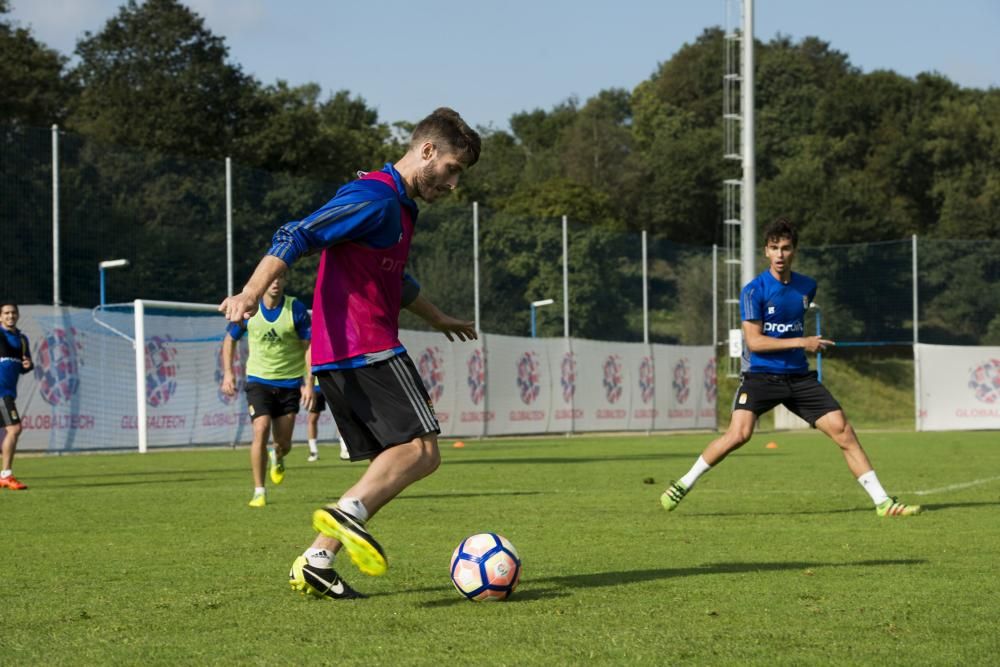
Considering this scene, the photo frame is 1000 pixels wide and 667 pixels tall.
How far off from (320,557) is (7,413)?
31.8ft

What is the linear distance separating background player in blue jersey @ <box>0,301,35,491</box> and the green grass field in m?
0.68

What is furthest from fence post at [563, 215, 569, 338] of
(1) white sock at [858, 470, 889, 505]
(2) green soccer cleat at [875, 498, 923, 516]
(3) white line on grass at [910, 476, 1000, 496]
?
(2) green soccer cleat at [875, 498, 923, 516]

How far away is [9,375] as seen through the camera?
14.9m

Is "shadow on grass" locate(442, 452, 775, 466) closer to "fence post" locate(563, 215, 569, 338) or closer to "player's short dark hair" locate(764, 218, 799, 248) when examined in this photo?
"player's short dark hair" locate(764, 218, 799, 248)

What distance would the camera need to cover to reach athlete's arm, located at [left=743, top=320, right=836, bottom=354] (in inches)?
395

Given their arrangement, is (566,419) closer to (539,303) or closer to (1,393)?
(539,303)

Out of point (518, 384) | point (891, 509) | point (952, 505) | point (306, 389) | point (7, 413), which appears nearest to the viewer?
point (891, 509)

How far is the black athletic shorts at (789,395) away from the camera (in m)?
10.6

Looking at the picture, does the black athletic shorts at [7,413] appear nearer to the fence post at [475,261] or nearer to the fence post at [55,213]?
the fence post at [55,213]

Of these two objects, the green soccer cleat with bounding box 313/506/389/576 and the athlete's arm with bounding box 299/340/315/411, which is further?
the athlete's arm with bounding box 299/340/315/411

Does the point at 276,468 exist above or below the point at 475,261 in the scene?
below

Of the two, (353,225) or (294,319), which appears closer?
(353,225)

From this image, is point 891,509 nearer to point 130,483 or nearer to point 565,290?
point 130,483

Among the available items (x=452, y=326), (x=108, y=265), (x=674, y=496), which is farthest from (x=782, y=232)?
(x=108, y=265)
